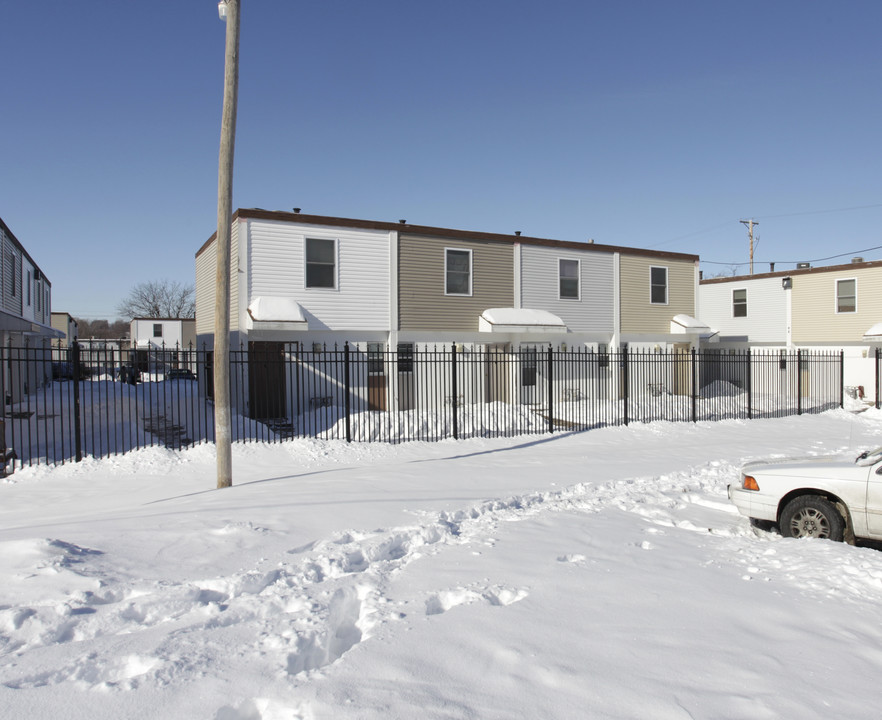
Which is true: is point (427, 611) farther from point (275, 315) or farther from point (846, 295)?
point (846, 295)

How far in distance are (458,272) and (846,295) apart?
1822 centimetres

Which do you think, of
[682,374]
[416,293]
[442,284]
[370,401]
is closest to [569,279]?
[442,284]

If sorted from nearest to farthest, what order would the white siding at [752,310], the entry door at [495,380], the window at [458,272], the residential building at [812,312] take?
the window at [458,272] → the entry door at [495,380] → the residential building at [812,312] → the white siding at [752,310]

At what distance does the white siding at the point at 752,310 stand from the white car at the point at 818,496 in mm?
22590

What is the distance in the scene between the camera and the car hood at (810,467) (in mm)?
6719

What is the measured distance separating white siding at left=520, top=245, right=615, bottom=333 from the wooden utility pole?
13236 mm

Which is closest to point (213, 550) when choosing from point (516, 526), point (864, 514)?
point (516, 526)

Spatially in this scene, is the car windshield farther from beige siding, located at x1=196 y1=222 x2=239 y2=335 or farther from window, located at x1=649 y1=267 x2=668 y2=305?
window, located at x1=649 y1=267 x2=668 y2=305

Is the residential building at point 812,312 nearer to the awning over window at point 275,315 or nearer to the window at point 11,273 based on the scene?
the awning over window at point 275,315

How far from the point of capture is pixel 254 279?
17.0 meters

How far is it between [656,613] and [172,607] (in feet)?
11.1

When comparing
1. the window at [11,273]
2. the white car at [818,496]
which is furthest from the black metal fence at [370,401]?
the white car at [818,496]

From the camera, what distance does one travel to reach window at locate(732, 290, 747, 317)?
1205 inches

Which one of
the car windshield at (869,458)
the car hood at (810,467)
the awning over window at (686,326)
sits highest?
the awning over window at (686,326)
